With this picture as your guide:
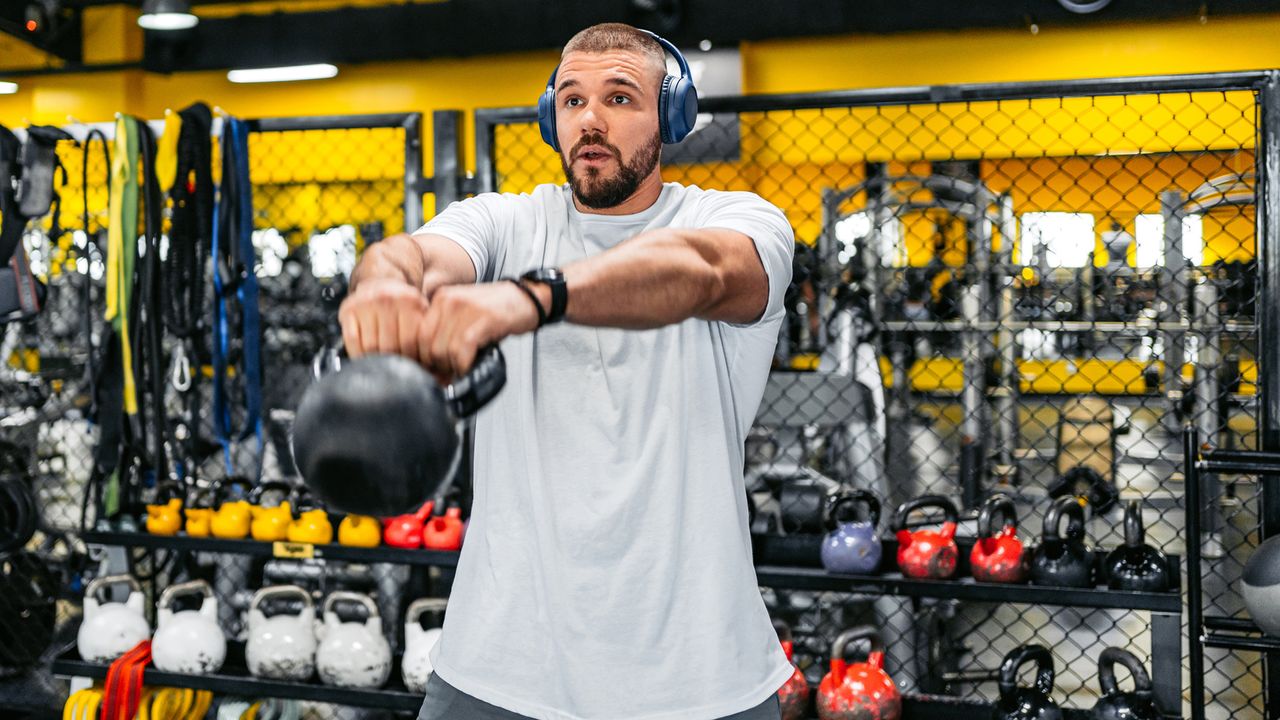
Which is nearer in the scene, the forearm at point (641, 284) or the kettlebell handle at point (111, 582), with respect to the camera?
the forearm at point (641, 284)

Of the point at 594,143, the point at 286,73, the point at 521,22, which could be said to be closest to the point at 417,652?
the point at 594,143

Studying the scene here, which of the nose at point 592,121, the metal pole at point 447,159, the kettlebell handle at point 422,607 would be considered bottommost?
the kettlebell handle at point 422,607

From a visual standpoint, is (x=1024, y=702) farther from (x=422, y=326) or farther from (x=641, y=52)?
(x=422, y=326)

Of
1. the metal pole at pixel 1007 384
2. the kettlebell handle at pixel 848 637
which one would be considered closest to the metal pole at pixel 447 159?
the kettlebell handle at pixel 848 637

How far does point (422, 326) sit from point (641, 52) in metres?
0.75

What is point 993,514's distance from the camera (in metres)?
2.69

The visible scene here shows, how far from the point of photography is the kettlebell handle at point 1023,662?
8.41 ft

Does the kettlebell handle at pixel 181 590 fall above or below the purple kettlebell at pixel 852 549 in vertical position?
below

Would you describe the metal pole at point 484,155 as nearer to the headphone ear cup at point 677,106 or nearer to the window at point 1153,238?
the headphone ear cup at point 677,106

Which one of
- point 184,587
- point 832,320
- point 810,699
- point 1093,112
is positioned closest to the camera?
point 810,699

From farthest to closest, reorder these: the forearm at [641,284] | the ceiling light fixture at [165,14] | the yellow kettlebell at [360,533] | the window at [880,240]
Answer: the ceiling light fixture at [165,14] < the window at [880,240] < the yellow kettlebell at [360,533] < the forearm at [641,284]

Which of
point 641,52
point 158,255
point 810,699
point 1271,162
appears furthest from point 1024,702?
point 158,255

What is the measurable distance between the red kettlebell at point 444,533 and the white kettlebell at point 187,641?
0.62 m

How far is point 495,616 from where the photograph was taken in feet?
4.77
